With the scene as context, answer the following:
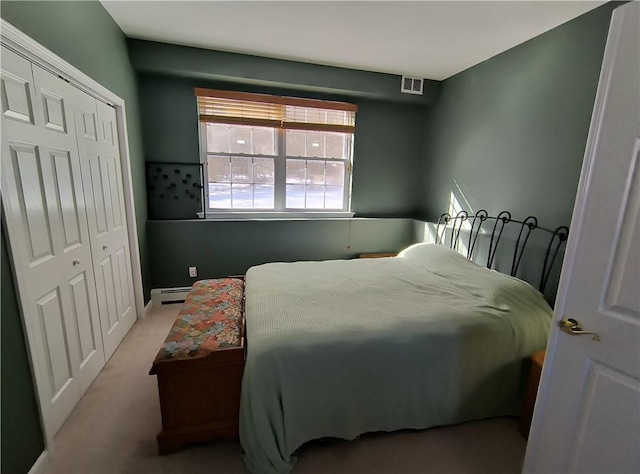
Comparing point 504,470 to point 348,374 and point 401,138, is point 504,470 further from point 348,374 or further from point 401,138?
point 401,138

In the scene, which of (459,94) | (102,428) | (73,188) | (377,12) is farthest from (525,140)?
(102,428)

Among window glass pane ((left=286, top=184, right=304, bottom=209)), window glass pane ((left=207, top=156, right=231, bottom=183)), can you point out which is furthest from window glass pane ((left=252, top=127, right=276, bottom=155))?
window glass pane ((left=286, top=184, right=304, bottom=209))

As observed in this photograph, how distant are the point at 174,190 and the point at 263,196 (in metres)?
0.98

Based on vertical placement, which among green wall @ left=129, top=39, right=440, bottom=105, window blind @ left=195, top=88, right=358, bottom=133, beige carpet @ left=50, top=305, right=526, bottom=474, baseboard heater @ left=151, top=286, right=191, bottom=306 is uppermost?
green wall @ left=129, top=39, right=440, bottom=105

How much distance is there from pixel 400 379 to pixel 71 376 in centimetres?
194

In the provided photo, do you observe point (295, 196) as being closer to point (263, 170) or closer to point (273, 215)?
point (273, 215)

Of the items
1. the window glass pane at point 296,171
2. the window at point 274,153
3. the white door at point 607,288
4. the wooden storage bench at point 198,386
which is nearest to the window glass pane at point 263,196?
the window at point 274,153

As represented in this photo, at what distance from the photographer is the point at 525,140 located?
2465 millimetres

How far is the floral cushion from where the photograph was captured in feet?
5.04

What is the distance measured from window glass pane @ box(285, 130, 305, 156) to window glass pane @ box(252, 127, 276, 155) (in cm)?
17

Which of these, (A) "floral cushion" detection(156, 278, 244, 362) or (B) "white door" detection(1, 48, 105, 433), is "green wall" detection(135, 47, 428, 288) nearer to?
(A) "floral cushion" detection(156, 278, 244, 362)

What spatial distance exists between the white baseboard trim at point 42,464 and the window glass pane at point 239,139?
2886mm

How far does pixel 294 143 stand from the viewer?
3623 mm

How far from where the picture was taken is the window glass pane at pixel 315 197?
3.79m
